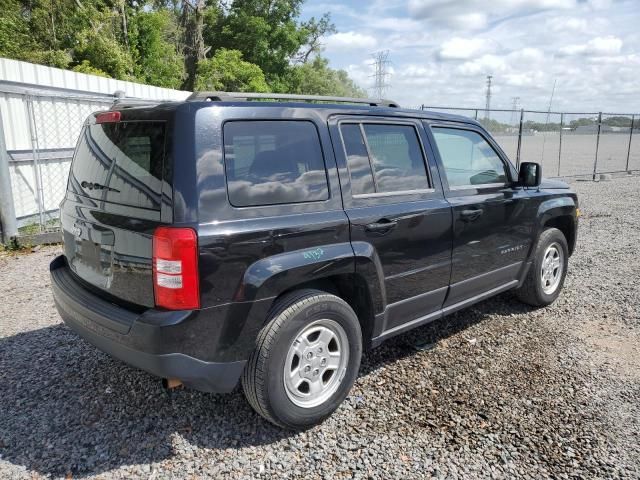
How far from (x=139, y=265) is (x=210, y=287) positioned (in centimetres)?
41

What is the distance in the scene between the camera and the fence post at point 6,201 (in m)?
6.67

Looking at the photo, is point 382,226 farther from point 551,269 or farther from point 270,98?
point 551,269

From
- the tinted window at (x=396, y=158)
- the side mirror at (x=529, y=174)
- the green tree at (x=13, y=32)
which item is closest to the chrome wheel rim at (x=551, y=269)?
the side mirror at (x=529, y=174)

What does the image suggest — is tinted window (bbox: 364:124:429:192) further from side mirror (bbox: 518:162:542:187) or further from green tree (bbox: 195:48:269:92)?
green tree (bbox: 195:48:269:92)

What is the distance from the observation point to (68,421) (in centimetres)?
311

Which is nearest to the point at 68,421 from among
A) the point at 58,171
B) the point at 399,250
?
the point at 399,250

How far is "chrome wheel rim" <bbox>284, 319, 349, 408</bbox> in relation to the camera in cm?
295

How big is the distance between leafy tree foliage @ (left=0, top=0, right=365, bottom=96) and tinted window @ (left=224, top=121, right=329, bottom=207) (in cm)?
1584

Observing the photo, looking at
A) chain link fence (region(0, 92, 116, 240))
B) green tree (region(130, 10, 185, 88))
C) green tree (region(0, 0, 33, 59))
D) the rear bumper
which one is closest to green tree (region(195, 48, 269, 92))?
green tree (region(130, 10, 185, 88))

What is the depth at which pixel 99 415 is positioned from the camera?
125 inches

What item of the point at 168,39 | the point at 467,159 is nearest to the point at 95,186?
the point at 467,159

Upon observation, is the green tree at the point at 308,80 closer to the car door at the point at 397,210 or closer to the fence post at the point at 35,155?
the fence post at the point at 35,155

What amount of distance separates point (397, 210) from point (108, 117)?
1.92 m

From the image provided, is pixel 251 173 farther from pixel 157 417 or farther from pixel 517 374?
Result: pixel 517 374
